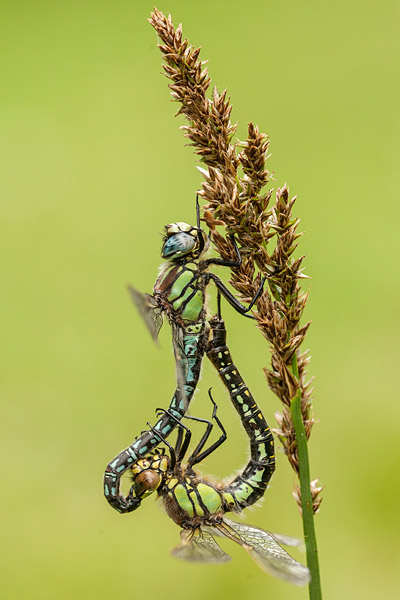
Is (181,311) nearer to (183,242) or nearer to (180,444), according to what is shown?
(183,242)

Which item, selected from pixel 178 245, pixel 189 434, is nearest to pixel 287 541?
pixel 189 434

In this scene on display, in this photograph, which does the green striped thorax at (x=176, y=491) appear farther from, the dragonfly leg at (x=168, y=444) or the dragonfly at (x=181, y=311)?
the dragonfly at (x=181, y=311)

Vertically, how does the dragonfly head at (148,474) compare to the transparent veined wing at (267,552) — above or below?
above

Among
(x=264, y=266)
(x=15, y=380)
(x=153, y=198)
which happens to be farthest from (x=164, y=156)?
(x=264, y=266)

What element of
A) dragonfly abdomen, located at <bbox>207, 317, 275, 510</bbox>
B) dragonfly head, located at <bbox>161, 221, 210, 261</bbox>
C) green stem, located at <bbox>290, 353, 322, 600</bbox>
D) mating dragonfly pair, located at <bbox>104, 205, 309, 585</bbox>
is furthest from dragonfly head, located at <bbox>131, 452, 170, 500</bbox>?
green stem, located at <bbox>290, 353, 322, 600</bbox>

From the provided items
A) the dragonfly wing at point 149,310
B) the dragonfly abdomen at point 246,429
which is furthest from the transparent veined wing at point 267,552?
the dragonfly wing at point 149,310

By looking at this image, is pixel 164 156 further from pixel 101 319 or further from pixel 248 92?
pixel 101 319
